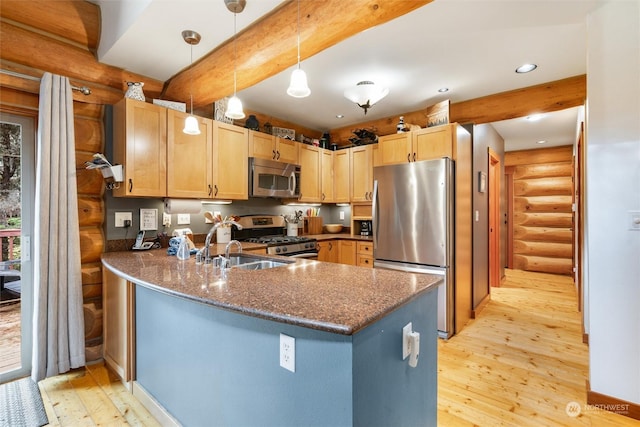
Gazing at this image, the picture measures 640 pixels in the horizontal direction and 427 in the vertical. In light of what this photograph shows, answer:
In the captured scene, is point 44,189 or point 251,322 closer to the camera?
point 251,322

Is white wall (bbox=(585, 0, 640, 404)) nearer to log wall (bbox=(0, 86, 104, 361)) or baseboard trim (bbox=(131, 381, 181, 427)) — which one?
baseboard trim (bbox=(131, 381, 181, 427))

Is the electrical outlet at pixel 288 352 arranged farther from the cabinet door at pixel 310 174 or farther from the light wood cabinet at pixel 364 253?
the cabinet door at pixel 310 174

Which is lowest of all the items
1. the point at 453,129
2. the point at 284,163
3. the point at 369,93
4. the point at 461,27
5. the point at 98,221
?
the point at 98,221

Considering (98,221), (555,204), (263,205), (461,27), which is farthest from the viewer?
(555,204)

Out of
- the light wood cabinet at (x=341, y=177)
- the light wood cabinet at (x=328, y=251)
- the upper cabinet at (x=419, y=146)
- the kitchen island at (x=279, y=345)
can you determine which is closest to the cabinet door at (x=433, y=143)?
the upper cabinet at (x=419, y=146)

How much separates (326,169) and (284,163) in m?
0.84

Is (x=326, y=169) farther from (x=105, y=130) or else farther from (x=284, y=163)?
(x=105, y=130)

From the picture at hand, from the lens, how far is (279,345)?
3.86ft

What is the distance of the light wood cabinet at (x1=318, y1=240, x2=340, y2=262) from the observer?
394 centimetres

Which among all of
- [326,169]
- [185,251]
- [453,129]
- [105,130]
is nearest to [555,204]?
[453,129]

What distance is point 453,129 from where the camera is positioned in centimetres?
316

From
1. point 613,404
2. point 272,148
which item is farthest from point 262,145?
point 613,404

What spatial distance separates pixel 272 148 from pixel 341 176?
118cm

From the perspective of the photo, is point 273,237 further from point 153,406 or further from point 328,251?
point 153,406
